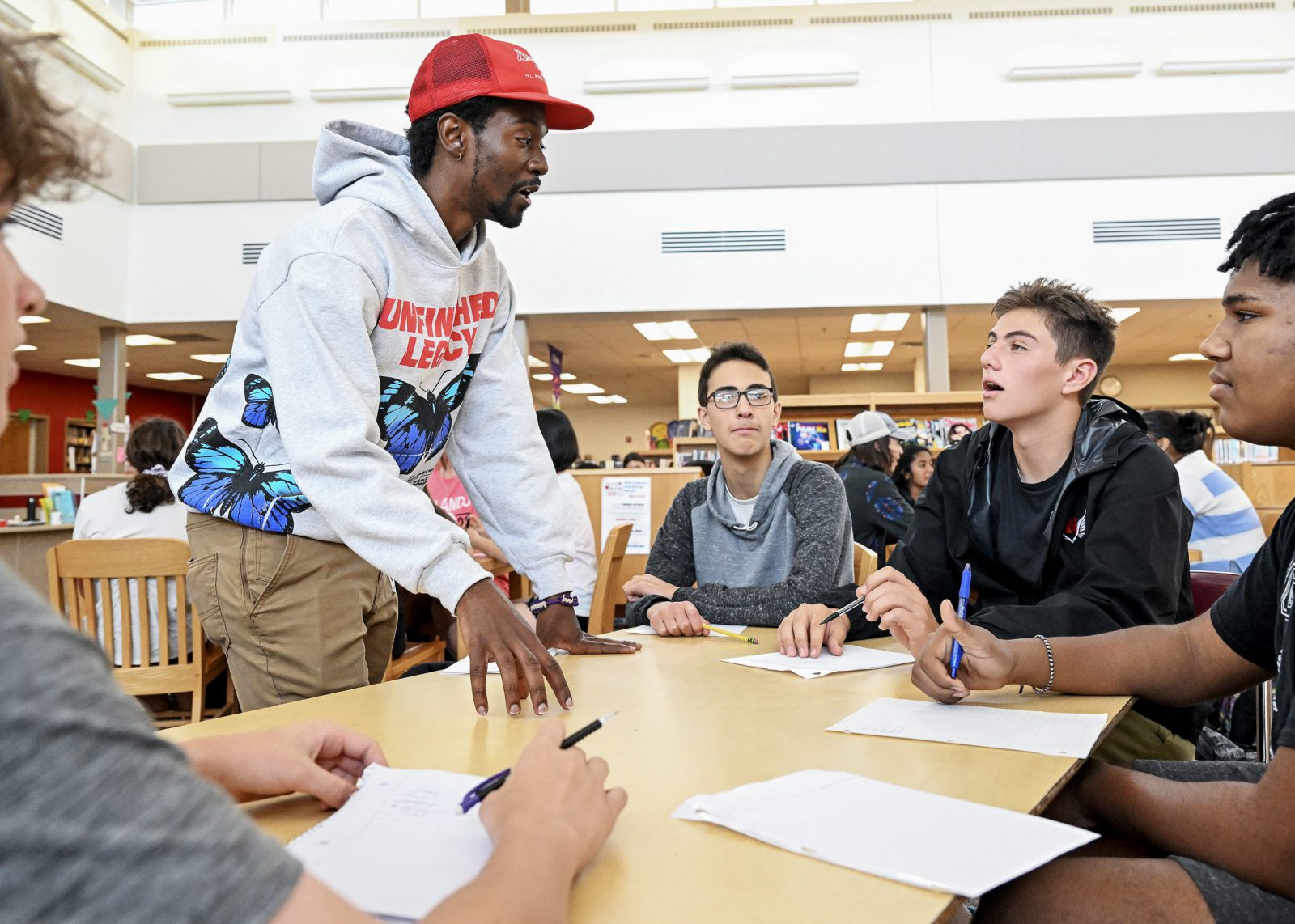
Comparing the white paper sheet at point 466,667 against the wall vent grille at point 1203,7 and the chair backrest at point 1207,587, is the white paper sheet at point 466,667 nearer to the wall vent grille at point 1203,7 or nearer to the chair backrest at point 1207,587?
the chair backrest at point 1207,587

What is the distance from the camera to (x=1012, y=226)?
25.4ft

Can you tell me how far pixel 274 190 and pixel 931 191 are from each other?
5.68 metres

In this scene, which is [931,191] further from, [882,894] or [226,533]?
[882,894]

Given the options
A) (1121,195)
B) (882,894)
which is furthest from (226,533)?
(1121,195)

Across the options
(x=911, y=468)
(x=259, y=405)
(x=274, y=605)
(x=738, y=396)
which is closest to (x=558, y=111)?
(x=259, y=405)

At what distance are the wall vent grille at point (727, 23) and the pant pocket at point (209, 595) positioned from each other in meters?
7.82

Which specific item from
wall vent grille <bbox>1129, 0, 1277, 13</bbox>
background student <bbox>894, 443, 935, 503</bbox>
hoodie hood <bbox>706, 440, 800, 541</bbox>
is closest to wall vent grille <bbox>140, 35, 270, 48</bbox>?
background student <bbox>894, 443, 935, 503</bbox>

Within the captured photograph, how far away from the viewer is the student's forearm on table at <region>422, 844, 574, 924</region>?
45 cm

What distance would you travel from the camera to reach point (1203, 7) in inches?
303

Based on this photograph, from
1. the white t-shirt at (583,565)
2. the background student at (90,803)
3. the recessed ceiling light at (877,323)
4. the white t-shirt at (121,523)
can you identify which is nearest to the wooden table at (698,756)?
the background student at (90,803)

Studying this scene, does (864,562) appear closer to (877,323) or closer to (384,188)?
(384,188)

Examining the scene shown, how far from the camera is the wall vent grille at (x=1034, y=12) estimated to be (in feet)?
25.5

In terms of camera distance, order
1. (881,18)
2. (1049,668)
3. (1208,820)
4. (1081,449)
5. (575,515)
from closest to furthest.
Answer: (1208,820)
(1049,668)
(1081,449)
(575,515)
(881,18)

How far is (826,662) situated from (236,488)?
932 millimetres
